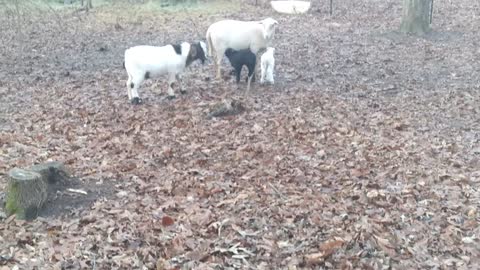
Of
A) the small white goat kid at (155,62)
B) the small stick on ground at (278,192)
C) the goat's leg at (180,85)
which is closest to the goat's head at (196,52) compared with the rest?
the small white goat kid at (155,62)

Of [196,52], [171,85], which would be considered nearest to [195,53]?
[196,52]

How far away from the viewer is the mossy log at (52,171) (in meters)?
7.19

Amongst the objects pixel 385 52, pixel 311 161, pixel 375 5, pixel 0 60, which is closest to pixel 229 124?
pixel 311 161

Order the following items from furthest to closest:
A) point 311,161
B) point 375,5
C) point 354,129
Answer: point 375,5 < point 354,129 < point 311,161

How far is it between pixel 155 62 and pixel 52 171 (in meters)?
4.59

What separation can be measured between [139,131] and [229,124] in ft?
4.86

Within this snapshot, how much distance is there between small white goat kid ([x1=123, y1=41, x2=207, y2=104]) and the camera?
1138 cm

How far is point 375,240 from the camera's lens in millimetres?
5891

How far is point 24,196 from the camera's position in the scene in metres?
6.56

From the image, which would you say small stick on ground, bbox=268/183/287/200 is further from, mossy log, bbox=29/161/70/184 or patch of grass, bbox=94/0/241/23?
patch of grass, bbox=94/0/241/23

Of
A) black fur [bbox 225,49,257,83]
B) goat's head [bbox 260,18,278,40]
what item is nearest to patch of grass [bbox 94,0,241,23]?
goat's head [bbox 260,18,278,40]

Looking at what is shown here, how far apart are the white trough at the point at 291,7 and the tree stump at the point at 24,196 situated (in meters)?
16.4

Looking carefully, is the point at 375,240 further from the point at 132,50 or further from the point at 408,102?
the point at 132,50

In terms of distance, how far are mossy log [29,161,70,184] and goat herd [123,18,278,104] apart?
4.18 metres
